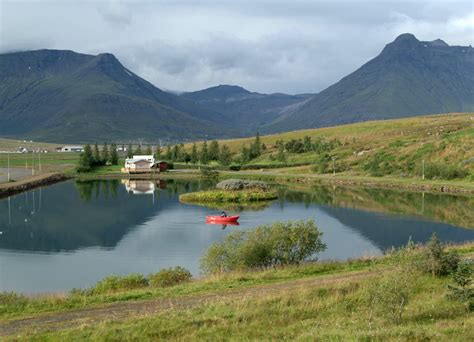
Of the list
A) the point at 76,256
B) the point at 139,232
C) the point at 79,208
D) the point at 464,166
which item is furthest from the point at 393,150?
the point at 76,256

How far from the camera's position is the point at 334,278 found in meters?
26.8

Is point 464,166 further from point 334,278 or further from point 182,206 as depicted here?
point 334,278

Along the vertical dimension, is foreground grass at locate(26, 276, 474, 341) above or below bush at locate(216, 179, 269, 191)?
above

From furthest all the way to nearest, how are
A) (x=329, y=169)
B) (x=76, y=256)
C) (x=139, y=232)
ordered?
(x=329, y=169)
(x=139, y=232)
(x=76, y=256)

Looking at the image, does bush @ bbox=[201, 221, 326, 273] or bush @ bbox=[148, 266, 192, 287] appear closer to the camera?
bush @ bbox=[148, 266, 192, 287]

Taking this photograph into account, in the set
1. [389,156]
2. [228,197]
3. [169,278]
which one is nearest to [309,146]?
[389,156]

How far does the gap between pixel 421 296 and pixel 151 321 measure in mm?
10822

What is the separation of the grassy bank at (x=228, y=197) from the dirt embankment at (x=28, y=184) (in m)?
31.6

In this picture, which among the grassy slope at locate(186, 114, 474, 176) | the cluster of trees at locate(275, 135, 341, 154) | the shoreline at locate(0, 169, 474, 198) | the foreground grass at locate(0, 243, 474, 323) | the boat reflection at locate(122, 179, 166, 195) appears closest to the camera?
the foreground grass at locate(0, 243, 474, 323)

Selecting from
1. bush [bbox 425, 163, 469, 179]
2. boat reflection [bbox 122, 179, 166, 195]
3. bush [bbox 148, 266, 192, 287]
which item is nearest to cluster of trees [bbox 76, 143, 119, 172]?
boat reflection [bbox 122, 179, 166, 195]

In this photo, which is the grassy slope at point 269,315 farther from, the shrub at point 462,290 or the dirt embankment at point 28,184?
the dirt embankment at point 28,184

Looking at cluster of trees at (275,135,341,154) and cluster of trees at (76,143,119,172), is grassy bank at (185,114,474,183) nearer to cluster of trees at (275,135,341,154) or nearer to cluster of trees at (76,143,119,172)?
cluster of trees at (275,135,341,154)

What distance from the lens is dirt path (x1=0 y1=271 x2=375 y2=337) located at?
20.0m

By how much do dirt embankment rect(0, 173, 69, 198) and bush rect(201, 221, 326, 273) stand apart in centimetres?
7073
